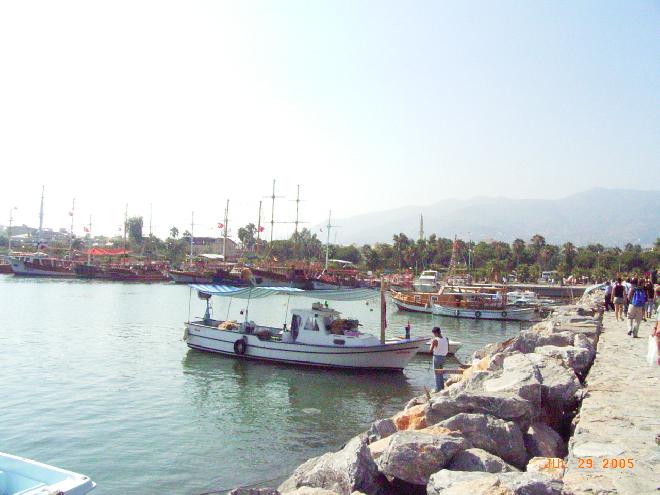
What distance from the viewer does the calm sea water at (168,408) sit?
12.8 metres

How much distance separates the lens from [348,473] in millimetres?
7508

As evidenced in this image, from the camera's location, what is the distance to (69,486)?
7.22 metres

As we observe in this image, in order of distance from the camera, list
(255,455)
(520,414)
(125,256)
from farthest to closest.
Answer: (125,256)
(255,455)
(520,414)

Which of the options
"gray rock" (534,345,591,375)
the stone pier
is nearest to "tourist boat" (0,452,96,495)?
the stone pier

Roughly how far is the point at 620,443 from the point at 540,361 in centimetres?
422

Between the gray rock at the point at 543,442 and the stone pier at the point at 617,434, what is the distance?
505mm

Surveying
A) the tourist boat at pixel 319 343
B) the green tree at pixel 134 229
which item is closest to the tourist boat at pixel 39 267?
the green tree at pixel 134 229

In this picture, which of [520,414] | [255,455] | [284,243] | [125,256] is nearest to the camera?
[520,414]

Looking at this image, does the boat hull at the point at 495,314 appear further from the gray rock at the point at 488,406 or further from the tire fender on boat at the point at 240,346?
the gray rock at the point at 488,406

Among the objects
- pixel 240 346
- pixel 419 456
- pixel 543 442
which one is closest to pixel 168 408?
pixel 240 346

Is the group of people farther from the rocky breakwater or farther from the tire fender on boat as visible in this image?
the tire fender on boat

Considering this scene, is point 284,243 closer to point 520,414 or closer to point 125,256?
point 125,256

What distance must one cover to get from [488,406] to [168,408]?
38.9 ft

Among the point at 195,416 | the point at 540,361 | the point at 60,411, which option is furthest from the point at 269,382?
the point at 540,361
